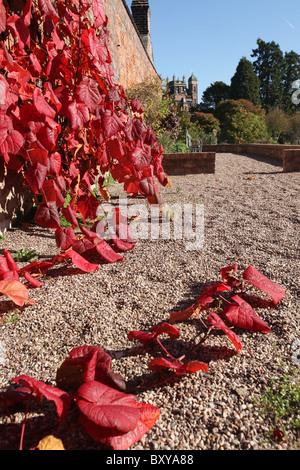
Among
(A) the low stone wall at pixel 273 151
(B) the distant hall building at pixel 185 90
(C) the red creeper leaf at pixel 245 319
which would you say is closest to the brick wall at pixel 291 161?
(A) the low stone wall at pixel 273 151

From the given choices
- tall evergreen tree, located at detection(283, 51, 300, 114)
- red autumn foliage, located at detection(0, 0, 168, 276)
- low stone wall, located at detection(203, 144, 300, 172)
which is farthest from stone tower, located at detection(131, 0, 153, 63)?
tall evergreen tree, located at detection(283, 51, 300, 114)

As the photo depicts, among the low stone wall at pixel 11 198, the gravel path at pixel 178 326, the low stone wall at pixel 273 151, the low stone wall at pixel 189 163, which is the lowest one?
the gravel path at pixel 178 326

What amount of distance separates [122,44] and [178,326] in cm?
724

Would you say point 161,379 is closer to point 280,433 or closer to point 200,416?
point 200,416

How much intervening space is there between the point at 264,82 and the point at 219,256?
127ft

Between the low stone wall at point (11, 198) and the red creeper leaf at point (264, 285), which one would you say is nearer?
the red creeper leaf at point (264, 285)

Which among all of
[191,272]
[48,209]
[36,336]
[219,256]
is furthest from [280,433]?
[48,209]

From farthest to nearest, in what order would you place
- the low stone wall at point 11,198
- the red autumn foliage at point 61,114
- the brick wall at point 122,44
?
the brick wall at point 122,44, the low stone wall at point 11,198, the red autumn foliage at point 61,114

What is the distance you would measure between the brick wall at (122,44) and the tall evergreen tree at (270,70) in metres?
28.5

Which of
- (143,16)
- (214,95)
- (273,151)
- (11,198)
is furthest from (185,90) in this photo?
→ (11,198)

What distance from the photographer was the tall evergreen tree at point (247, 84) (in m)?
30.2

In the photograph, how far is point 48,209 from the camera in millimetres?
1817

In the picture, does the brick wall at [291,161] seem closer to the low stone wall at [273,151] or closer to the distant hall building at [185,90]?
the low stone wall at [273,151]

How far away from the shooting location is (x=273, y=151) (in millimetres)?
10336
